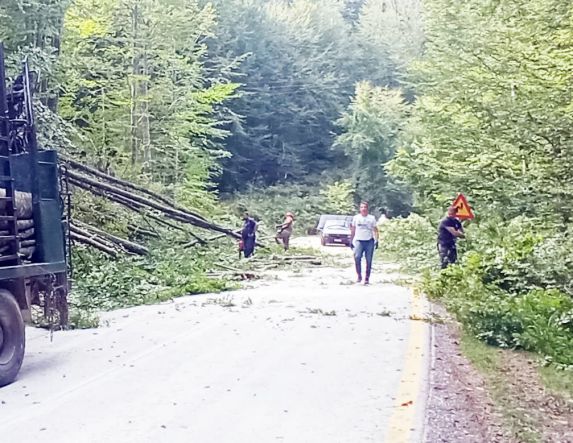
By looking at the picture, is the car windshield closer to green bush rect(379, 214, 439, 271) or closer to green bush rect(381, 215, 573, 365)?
green bush rect(379, 214, 439, 271)

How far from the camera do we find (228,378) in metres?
8.20

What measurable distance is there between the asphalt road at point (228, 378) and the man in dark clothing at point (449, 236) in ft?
13.6

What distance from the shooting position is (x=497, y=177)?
1747cm

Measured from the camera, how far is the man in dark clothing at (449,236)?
57.3ft

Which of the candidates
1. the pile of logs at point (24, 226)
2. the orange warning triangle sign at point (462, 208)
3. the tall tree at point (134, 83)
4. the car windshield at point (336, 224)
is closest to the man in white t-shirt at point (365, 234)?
the orange warning triangle sign at point (462, 208)

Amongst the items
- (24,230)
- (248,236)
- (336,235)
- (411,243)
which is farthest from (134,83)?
(24,230)

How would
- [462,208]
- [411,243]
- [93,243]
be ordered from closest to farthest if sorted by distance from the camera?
[93,243], [462,208], [411,243]

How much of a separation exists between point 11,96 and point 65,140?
10.1 m

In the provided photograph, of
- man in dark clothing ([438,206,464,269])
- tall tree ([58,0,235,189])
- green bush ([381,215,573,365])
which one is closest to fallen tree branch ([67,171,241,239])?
tall tree ([58,0,235,189])

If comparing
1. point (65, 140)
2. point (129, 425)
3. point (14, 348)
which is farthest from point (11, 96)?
point (65, 140)

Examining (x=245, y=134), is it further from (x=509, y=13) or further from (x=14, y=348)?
(x=14, y=348)

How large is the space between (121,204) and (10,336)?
12.7 meters

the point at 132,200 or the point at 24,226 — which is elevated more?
the point at 24,226

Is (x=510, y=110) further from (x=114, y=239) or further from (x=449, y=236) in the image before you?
(x=114, y=239)
